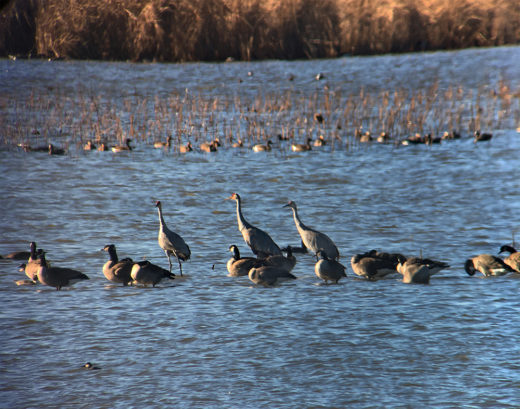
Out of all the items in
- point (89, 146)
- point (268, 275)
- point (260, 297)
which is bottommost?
point (260, 297)

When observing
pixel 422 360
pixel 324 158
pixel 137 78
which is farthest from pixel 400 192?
pixel 137 78

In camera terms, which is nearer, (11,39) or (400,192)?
(400,192)

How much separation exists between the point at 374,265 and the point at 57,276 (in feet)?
15.1

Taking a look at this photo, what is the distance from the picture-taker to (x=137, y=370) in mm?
8281

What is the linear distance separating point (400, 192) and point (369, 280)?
25.6ft

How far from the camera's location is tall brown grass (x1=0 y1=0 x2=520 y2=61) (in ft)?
140

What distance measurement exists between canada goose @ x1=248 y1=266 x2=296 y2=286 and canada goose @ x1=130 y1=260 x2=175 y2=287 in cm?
134

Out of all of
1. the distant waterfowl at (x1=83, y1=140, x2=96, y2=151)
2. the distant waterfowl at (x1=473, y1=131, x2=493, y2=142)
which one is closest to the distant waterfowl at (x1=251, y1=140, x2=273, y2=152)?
the distant waterfowl at (x1=83, y1=140, x2=96, y2=151)

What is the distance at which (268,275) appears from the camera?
11.4 meters

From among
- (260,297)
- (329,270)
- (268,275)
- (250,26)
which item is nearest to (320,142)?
(329,270)

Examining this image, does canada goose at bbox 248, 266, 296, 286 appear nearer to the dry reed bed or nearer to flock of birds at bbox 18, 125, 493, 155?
flock of birds at bbox 18, 125, 493, 155

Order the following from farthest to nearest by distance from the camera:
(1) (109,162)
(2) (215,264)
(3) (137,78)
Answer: (3) (137,78)
(1) (109,162)
(2) (215,264)

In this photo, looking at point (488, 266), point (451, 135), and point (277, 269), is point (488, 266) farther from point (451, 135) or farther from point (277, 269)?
point (451, 135)

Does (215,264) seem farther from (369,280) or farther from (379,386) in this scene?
(379,386)
